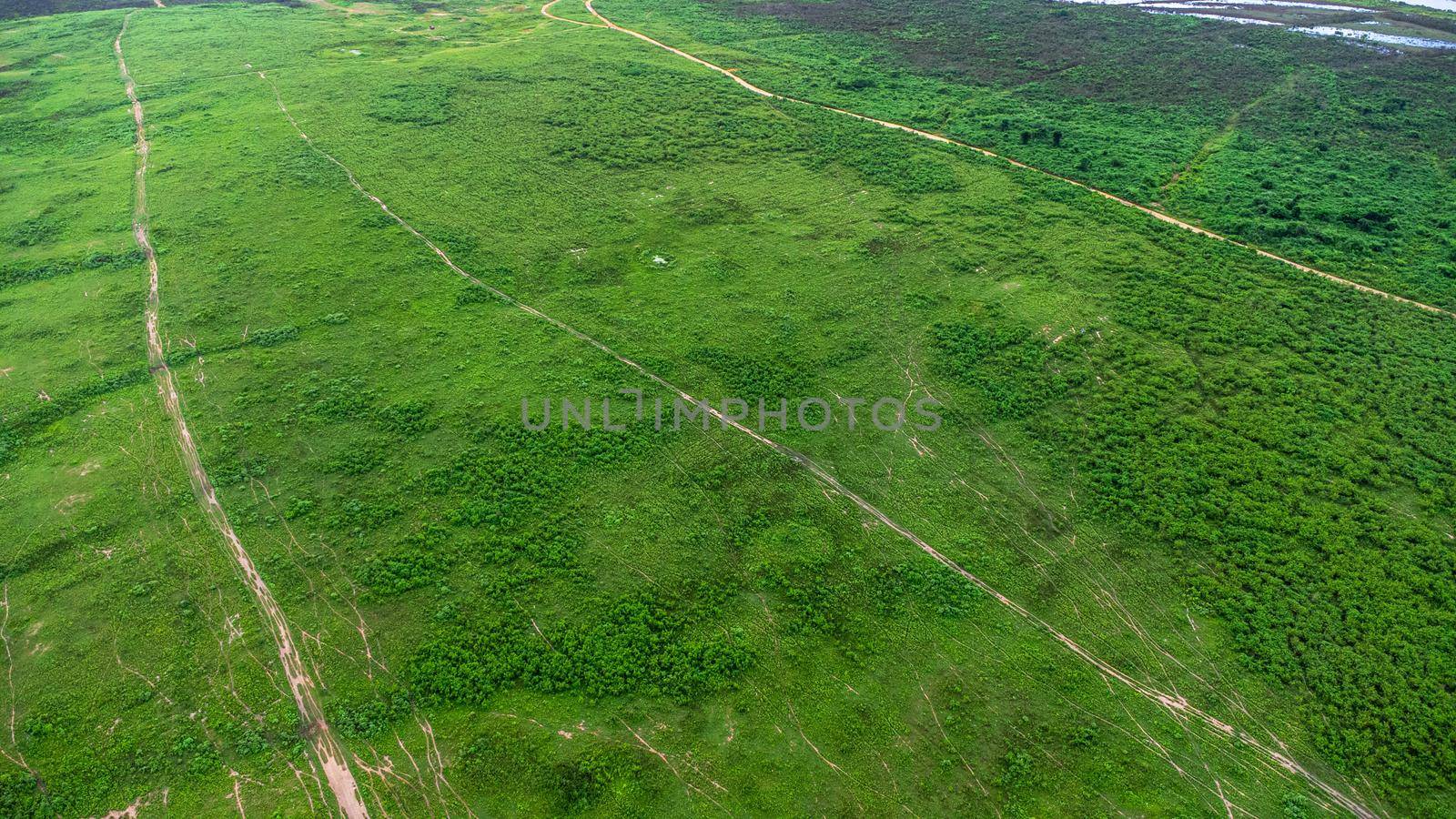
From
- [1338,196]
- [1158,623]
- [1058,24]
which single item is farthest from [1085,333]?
[1058,24]

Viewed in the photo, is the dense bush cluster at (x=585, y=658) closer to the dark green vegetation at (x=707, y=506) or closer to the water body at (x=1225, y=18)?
the dark green vegetation at (x=707, y=506)

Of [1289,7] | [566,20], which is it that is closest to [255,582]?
[566,20]

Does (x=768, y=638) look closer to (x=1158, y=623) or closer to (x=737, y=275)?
(x=1158, y=623)

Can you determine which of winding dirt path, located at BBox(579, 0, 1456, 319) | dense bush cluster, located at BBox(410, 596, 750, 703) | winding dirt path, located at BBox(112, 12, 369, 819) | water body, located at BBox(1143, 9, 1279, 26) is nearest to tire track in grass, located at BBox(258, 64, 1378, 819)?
dense bush cluster, located at BBox(410, 596, 750, 703)

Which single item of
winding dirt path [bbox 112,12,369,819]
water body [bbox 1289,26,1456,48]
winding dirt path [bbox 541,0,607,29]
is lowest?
winding dirt path [bbox 112,12,369,819]

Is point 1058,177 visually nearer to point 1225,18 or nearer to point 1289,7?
point 1225,18

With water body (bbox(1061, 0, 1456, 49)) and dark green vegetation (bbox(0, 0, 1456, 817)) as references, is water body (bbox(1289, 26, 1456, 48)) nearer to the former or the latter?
water body (bbox(1061, 0, 1456, 49))
